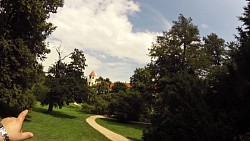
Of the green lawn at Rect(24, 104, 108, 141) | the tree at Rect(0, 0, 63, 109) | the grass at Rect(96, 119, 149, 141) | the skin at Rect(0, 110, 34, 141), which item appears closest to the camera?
the skin at Rect(0, 110, 34, 141)

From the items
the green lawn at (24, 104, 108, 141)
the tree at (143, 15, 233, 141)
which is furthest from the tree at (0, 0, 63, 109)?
the tree at (143, 15, 233, 141)

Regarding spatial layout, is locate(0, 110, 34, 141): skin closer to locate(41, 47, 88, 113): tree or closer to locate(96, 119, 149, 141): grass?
locate(96, 119, 149, 141): grass

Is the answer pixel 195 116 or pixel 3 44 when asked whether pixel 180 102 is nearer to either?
pixel 195 116

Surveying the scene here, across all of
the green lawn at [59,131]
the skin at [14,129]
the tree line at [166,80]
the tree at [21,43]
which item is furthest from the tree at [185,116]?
the tree at [21,43]

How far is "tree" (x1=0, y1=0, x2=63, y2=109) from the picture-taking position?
85.9ft

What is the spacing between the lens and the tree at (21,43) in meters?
26.2

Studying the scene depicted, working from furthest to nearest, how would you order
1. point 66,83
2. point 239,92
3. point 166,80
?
point 66,83
point 166,80
point 239,92

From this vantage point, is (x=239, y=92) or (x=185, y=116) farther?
(x=185, y=116)

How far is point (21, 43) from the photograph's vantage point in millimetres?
26906

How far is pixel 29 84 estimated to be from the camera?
29047mm

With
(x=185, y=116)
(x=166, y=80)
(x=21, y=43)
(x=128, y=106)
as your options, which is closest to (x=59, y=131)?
(x=21, y=43)

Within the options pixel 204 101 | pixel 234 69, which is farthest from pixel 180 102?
pixel 234 69

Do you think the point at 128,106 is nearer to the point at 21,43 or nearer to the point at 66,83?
the point at 66,83

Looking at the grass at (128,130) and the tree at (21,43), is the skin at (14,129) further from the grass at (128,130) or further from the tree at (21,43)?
the grass at (128,130)
